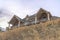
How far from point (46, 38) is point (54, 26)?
3378 mm

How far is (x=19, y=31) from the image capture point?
2820 centimetres

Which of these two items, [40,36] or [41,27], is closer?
[40,36]

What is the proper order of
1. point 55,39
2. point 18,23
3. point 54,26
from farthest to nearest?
point 18,23
point 54,26
point 55,39

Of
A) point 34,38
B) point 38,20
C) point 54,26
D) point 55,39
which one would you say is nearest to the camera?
point 55,39

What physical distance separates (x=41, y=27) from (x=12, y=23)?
20962mm

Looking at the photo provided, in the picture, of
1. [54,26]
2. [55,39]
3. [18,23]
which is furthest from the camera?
[18,23]

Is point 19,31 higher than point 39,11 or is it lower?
lower

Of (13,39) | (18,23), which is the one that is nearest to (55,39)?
(13,39)

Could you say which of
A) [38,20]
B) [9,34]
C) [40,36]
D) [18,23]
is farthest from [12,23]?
[40,36]

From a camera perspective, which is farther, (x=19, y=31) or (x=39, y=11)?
(x=39, y=11)

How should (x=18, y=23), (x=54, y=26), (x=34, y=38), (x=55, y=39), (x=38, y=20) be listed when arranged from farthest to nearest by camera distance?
(x=18, y=23) < (x=38, y=20) < (x=54, y=26) < (x=34, y=38) < (x=55, y=39)

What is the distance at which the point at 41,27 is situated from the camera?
28172mm

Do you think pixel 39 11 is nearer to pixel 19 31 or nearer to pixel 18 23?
pixel 18 23

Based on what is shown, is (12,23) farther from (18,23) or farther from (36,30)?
(36,30)
